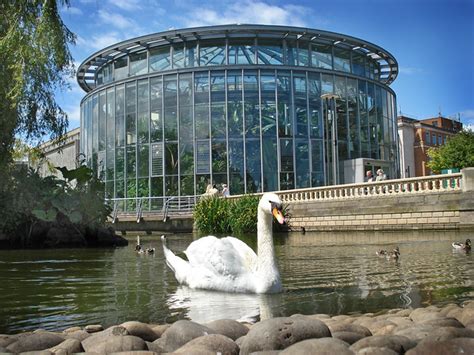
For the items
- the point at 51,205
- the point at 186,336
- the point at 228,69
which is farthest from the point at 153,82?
the point at 186,336

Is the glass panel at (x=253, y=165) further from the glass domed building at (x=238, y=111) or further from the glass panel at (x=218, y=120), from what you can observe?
the glass panel at (x=218, y=120)

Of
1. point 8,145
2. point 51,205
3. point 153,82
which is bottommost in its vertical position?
point 51,205

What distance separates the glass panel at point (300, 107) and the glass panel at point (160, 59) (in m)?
9.42

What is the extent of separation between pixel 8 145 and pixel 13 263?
564 cm

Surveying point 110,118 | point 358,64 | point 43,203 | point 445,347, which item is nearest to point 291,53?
point 358,64

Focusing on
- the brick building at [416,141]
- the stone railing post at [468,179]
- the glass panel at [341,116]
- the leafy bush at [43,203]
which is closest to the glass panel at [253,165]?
the glass panel at [341,116]

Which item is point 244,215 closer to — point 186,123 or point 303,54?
point 186,123

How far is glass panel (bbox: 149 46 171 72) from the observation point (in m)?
39.5

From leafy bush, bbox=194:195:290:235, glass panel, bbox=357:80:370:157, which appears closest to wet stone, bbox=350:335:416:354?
leafy bush, bbox=194:195:290:235

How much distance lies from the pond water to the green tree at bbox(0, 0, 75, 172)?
5.84 meters

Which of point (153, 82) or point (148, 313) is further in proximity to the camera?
→ point (153, 82)

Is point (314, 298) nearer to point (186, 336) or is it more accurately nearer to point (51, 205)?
point (186, 336)

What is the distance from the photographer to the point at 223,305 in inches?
232

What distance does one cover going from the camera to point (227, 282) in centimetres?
649
